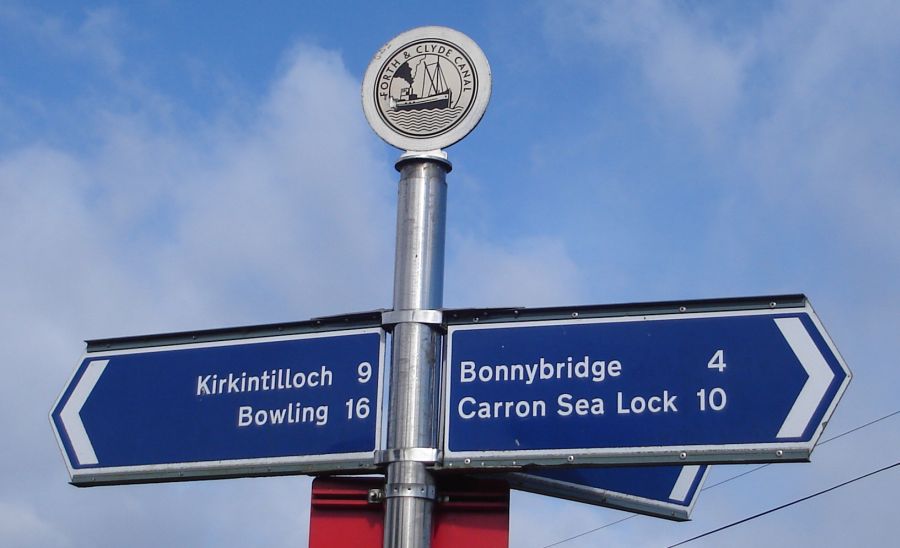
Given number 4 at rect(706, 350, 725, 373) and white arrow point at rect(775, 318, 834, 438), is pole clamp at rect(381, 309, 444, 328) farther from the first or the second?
white arrow point at rect(775, 318, 834, 438)

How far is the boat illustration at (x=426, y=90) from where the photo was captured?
4773 mm

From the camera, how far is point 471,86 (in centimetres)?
473

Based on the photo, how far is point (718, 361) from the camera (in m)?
4.11

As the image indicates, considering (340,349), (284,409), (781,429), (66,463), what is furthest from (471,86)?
(66,463)

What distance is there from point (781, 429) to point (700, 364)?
1.18 feet

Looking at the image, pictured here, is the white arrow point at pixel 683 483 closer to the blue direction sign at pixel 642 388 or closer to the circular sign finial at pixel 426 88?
the blue direction sign at pixel 642 388

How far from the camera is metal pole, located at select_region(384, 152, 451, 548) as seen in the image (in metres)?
4.25

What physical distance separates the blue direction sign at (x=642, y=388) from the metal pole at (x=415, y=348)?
9cm

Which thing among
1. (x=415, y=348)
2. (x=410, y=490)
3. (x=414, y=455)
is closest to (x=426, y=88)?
(x=415, y=348)

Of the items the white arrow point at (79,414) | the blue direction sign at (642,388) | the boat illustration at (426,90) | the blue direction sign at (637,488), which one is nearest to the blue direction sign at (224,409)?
the white arrow point at (79,414)

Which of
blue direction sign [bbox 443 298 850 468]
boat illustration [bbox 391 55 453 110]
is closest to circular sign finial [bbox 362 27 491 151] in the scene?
boat illustration [bbox 391 55 453 110]

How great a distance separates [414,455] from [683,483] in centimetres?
108

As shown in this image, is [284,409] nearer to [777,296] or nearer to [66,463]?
[66,463]

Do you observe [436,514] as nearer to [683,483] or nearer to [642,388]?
[642,388]
